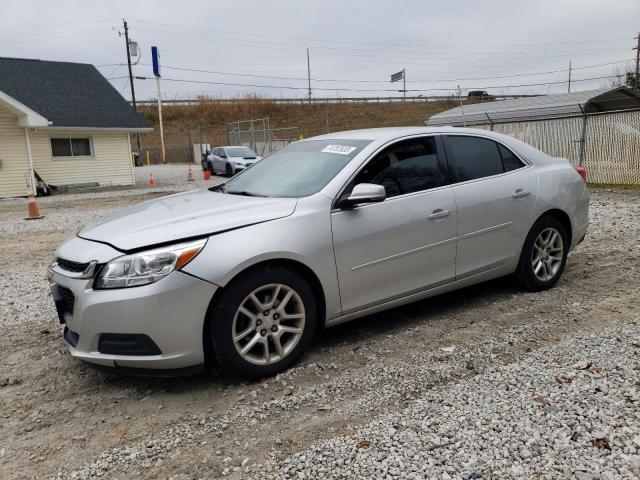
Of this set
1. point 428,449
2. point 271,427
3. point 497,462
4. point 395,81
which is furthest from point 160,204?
point 395,81

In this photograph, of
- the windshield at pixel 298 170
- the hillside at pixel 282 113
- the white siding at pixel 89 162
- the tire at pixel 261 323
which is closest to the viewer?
the tire at pixel 261 323

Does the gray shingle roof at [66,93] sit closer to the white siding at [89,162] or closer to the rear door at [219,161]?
the white siding at [89,162]

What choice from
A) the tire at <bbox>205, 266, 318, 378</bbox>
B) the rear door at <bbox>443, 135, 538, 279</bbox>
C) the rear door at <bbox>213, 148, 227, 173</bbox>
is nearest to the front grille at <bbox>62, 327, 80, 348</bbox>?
the tire at <bbox>205, 266, 318, 378</bbox>

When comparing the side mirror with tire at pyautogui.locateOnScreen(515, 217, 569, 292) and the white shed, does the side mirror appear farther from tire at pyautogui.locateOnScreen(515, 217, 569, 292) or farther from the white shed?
the white shed

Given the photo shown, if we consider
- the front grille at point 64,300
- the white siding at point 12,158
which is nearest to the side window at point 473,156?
the front grille at point 64,300

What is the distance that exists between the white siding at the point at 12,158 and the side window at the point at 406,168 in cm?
1872

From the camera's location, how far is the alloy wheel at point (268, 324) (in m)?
3.25

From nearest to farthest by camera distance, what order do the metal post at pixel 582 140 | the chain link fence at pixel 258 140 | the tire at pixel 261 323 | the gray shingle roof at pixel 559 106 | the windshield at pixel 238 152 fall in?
the tire at pixel 261 323
the metal post at pixel 582 140
the gray shingle roof at pixel 559 106
the windshield at pixel 238 152
the chain link fence at pixel 258 140

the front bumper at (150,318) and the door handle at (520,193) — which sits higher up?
the door handle at (520,193)

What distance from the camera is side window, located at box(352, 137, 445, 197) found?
395 cm

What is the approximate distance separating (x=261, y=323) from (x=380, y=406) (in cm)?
91

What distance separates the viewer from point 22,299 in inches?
216

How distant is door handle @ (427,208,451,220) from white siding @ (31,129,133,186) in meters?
19.9

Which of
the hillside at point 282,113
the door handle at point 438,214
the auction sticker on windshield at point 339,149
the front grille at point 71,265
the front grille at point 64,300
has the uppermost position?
the hillside at point 282,113
